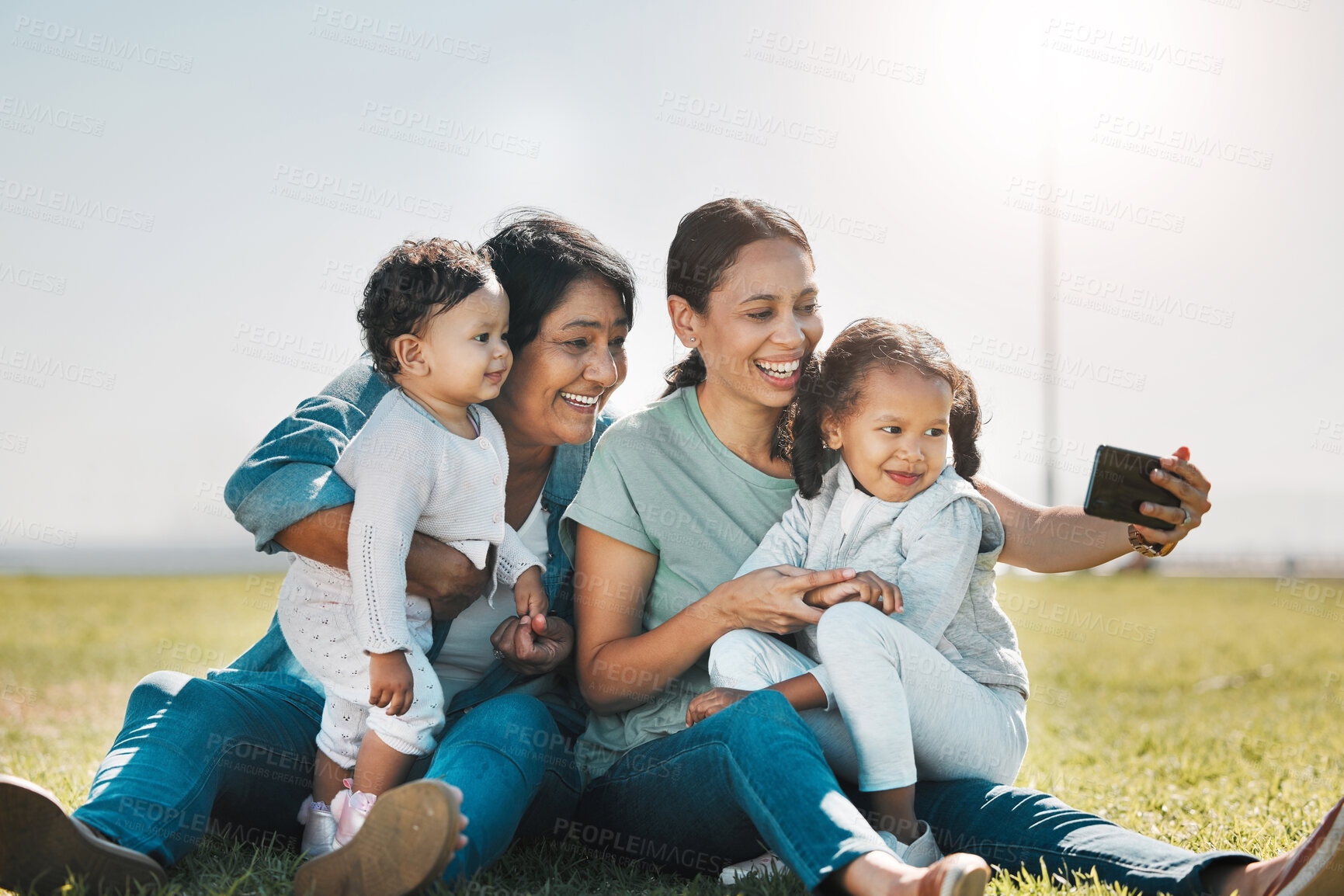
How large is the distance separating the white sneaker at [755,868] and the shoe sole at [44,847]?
1.39 m

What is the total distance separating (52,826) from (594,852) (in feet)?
4.43

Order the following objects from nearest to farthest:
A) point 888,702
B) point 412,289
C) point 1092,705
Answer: point 888,702 → point 412,289 → point 1092,705

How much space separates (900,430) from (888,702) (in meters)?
0.80

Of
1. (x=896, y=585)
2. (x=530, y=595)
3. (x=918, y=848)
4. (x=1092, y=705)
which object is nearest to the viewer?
(x=918, y=848)

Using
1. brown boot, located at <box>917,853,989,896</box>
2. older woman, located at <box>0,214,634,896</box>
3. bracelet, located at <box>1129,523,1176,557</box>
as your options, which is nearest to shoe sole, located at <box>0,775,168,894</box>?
older woman, located at <box>0,214,634,896</box>

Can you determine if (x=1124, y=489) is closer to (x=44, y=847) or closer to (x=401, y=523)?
(x=401, y=523)

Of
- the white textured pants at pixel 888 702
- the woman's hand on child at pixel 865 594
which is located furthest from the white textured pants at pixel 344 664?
the woman's hand on child at pixel 865 594

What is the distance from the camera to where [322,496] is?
286 centimetres

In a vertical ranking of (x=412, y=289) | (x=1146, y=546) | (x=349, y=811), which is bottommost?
(x=349, y=811)

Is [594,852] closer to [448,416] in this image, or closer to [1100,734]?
[448,416]

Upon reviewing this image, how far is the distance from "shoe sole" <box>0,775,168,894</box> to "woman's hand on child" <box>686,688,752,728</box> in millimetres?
1345

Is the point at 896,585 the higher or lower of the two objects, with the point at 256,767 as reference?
higher

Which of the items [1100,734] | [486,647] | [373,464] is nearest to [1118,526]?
[486,647]

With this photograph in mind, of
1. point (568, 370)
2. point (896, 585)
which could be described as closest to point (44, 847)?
point (568, 370)
